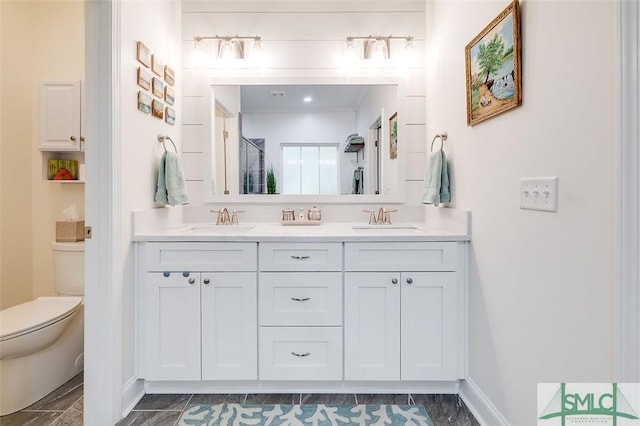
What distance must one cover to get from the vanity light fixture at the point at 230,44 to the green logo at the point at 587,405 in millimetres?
2489

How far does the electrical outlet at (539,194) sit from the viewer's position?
1.09 metres

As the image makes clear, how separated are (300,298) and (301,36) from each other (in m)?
1.82

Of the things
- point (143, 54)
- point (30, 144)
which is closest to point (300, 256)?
point (143, 54)

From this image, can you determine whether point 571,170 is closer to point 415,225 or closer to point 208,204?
point 415,225

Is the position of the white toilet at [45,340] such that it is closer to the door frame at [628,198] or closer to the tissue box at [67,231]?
the tissue box at [67,231]

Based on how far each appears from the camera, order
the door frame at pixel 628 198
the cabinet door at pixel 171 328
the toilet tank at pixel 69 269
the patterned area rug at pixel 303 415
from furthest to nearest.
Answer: the toilet tank at pixel 69 269
the cabinet door at pixel 171 328
the patterned area rug at pixel 303 415
the door frame at pixel 628 198

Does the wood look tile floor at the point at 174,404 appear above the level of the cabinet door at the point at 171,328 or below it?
below

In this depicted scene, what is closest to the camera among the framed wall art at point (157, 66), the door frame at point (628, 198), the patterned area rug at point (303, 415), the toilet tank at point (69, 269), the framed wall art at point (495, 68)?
the door frame at point (628, 198)

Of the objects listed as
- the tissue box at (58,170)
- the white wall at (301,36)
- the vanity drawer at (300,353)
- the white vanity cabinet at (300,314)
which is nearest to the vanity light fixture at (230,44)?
the white wall at (301,36)

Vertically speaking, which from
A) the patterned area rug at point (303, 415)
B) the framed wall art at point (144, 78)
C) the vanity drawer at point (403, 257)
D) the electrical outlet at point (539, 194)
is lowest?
the patterned area rug at point (303, 415)

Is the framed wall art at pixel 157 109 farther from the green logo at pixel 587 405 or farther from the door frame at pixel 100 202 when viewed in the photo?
the green logo at pixel 587 405

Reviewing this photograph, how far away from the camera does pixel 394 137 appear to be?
2.32 meters

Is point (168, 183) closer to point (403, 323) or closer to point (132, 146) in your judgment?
point (132, 146)

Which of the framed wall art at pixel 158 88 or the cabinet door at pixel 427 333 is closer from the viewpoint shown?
the cabinet door at pixel 427 333
